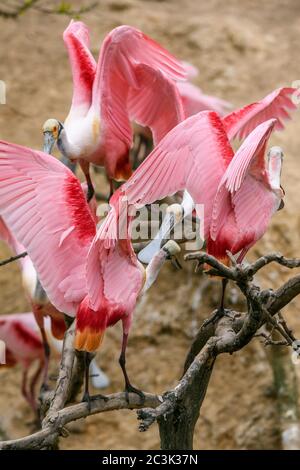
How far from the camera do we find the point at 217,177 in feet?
13.8

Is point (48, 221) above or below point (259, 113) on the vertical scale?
below

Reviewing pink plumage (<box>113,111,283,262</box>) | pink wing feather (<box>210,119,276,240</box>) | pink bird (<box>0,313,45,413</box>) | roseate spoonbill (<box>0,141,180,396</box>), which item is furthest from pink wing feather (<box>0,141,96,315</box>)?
pink bird (<box>0,313,45,413</box>)

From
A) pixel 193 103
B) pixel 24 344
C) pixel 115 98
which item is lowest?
pixel 24 344

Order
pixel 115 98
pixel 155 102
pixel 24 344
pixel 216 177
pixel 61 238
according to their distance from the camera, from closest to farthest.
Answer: pixel 61 238
pixel 216 177
pixel 115 98
pixel 155 102
pixel 24 344

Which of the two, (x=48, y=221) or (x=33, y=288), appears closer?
(x=48, y=221)

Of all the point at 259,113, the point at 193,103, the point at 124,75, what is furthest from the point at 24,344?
the point at 259,113

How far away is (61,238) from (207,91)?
4073 millimetres

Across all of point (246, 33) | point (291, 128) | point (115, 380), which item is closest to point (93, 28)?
point (246, 33)

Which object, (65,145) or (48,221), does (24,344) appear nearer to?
(65,145)

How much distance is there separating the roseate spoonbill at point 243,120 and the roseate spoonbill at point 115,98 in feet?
0.87

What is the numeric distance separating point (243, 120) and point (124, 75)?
19.4 inches

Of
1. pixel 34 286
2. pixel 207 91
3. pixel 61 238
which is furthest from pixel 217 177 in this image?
pixel 207 91

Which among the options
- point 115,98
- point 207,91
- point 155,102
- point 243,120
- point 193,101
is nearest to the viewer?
point 243,120

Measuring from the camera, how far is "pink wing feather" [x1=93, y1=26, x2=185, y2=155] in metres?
4.71
